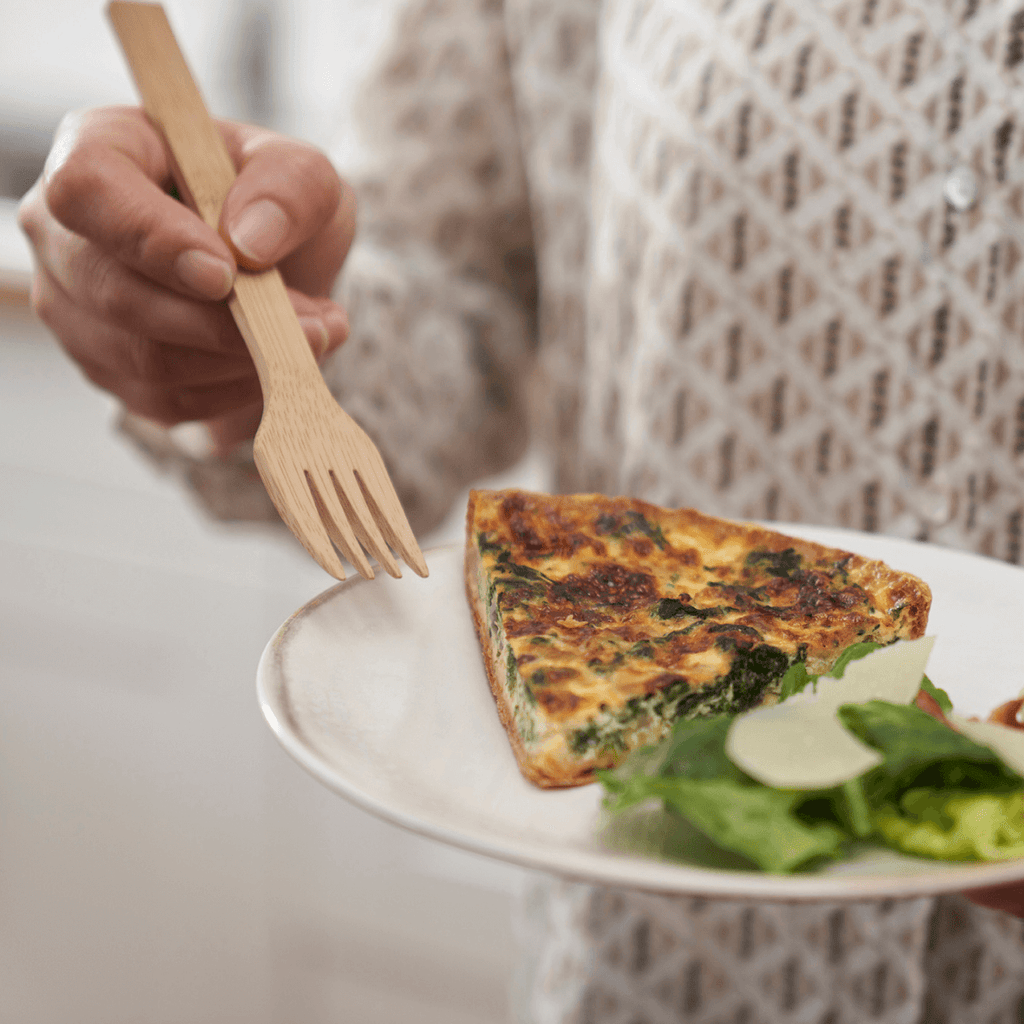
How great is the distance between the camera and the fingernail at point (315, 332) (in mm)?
1136

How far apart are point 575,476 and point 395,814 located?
4.85ft

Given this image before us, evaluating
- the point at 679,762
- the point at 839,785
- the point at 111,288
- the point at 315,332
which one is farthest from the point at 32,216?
the point at 839,785

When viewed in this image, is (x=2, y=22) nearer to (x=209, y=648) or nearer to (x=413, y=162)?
(x=209, y=648)

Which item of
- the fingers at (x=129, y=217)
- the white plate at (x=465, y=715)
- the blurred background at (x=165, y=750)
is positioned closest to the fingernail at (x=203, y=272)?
the fingers at (x=129, y=217)

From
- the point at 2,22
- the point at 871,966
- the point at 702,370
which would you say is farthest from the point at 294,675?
the point at 2,22

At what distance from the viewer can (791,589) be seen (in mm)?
1122

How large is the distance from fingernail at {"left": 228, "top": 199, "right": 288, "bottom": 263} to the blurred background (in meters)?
1.94

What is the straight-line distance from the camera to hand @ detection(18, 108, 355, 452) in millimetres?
1029

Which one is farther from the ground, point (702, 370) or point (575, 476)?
point (702, 370)

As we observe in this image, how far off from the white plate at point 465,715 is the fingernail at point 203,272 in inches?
13.3

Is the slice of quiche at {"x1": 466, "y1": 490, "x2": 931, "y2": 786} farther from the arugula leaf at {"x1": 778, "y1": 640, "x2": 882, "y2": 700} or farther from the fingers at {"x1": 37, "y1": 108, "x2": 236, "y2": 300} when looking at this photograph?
the fingers at {"x1": 37, "y1": 108, "x2": 236, "y2": 300}

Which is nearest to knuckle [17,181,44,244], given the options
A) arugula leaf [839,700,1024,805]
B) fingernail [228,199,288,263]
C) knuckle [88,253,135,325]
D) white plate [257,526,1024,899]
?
knuckle [88,253,135,325]

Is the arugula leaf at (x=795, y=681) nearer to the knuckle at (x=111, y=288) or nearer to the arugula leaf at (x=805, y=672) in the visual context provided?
the arugula leaf at (x=805, y=672)

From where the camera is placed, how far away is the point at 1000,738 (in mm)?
772
